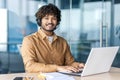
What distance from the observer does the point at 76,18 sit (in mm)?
6148

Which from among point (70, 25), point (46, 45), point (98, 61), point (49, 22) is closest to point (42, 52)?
point (46, 45)

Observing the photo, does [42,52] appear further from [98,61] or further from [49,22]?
[98,61]

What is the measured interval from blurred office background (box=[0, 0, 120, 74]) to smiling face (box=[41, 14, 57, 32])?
3555mm

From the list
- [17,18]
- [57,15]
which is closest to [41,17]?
[57,15]

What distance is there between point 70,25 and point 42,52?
12.4ft

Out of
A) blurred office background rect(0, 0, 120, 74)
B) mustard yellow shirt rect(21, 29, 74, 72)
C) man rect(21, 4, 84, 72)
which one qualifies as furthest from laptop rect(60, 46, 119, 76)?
blurred office background rect(0, 0, 120, 74)

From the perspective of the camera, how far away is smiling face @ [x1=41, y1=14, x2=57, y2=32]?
2.42m

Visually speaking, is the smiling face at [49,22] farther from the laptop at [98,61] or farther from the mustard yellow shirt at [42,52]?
the laptop at [98,61]

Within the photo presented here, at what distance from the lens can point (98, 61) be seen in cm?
203

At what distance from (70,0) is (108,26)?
999 millimetres

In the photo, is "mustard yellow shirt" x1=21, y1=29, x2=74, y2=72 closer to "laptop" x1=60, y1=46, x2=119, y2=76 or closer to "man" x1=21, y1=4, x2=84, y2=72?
"man" x1=21, y1=4, x2=84, y2=72

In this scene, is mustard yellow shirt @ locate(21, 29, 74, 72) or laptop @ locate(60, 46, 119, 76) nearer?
laptop @ locate(60, 46, 119, 76)

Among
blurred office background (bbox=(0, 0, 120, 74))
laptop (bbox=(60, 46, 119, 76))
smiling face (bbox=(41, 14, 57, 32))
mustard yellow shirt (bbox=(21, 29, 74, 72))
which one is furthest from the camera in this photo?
blurred office background (bbox=(0, 0, 120, 74))

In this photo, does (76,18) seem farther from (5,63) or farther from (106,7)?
(5,63)
